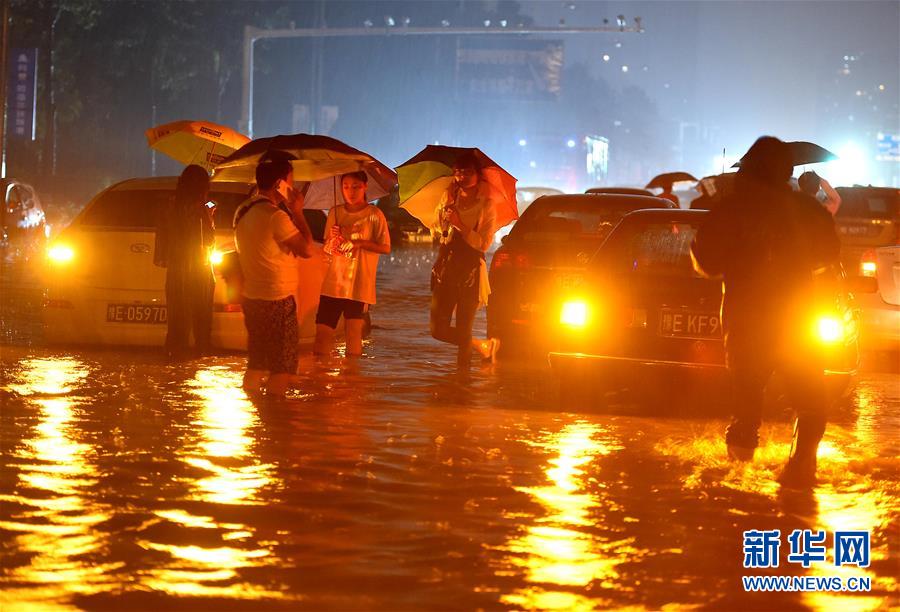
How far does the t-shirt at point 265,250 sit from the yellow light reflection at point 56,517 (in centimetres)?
143

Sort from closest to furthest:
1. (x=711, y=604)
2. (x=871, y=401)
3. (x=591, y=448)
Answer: (x=711, y=604) < (x=591, y=448) < (x=871, y=401)

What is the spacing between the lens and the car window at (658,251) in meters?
9.72

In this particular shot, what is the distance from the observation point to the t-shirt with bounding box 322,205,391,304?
11805 millimetres

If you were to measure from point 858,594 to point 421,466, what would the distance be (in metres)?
2.89

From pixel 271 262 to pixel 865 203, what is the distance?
38.5ft

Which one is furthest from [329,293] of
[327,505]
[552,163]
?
[552,163]

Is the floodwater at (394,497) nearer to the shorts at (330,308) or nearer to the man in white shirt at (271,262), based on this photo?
the man in white shirt at (271,262)

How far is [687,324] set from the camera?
368 inches

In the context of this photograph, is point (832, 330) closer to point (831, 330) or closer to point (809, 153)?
point (831, 330)

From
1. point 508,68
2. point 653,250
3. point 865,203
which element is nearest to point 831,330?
point 653,250

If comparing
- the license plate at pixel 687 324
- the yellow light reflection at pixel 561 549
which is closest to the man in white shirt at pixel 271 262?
the license plate at pixel 687 324

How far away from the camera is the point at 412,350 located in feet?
46.1

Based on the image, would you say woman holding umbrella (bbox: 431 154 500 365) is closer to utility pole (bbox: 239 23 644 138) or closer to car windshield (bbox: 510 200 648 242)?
car windshield (bbox: 510 200 648 242)

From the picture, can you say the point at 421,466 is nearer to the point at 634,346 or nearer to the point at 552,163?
the point at 634,346
